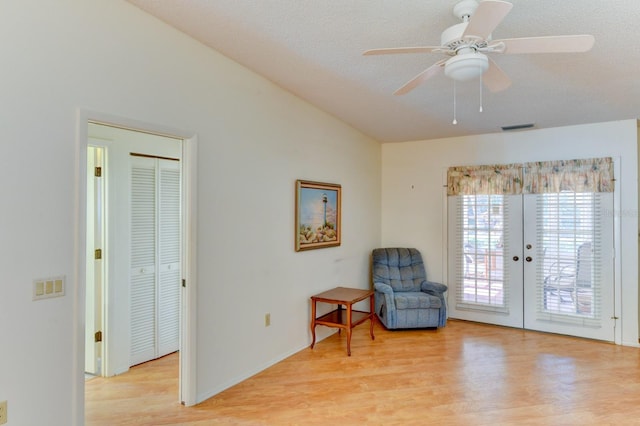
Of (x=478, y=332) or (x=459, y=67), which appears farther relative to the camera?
(x=478, y=332)

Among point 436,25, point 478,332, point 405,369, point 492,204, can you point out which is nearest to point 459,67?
point 436,25

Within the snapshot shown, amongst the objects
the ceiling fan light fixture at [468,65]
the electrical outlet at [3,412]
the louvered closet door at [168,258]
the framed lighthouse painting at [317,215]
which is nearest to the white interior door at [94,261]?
the louvered closet door at [168,258]

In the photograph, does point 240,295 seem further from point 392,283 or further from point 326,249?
point 392,283

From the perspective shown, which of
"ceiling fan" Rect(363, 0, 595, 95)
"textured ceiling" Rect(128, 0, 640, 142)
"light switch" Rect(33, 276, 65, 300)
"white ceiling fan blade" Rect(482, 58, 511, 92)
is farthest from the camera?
"textured ceiling" Rect(128, 0, 640, 142)

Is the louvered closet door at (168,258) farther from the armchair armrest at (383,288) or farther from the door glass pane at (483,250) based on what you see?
the door glass pane at (483,250)

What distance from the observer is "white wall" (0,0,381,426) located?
193 centimetres

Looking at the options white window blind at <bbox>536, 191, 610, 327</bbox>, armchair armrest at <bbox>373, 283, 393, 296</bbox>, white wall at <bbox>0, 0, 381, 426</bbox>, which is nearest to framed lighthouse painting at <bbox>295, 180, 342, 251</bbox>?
white wall at <bbox>0, 0, 381, 426</bbox>

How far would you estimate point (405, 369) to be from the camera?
11.5 feet

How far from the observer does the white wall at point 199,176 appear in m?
1.93

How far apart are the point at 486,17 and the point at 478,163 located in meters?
3.66

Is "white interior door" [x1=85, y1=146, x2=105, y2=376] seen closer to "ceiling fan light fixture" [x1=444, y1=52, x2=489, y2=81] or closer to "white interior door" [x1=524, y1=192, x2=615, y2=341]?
"ceiling fan light fixture" [x1=444, y1=52, x2=489, y2=81]

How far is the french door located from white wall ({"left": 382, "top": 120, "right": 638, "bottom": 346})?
151 mm

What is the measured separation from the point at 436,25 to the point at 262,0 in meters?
1.07

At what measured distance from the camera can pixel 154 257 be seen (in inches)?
145
